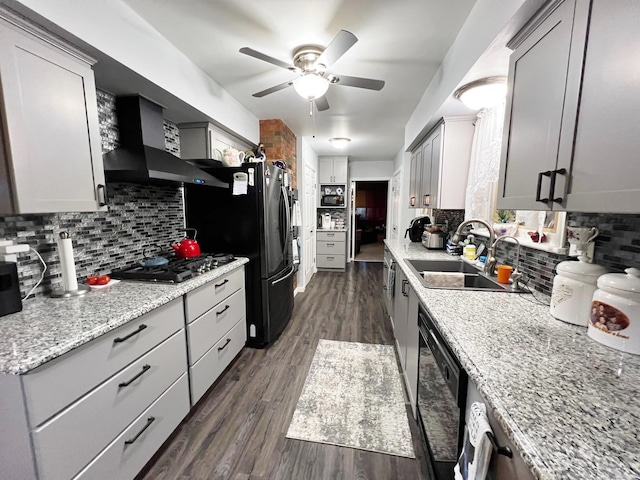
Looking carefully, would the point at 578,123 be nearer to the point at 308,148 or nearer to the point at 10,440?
the point at 10,440

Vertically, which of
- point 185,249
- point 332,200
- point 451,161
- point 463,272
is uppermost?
point 451,161

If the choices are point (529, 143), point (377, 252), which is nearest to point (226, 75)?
point (529, 143)

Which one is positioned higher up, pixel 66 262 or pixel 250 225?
pixel 250 225

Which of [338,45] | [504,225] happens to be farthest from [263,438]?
[338,45]

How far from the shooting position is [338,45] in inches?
57.3

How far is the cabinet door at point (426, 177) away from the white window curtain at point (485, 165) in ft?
1.56

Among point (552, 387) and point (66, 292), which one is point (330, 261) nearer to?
point (66, 292)

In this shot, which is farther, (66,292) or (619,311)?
(66,292)

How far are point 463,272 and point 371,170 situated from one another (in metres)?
4.51

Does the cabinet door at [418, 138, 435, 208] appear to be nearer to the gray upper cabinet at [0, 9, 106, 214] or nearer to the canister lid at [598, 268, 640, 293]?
the canister lid at [598, 268, 640, 293]

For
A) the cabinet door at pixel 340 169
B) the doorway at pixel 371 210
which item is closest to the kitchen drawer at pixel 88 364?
the cabinet door at pixel 340 169

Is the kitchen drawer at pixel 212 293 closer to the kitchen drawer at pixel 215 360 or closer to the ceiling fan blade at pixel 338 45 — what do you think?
the kitchen drawer at pixel 215 360

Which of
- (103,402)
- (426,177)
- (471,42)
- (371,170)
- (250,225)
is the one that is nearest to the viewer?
(103,402)

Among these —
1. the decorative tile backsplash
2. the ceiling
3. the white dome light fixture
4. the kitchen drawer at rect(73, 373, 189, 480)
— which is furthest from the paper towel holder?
the decorative tile backsplash
